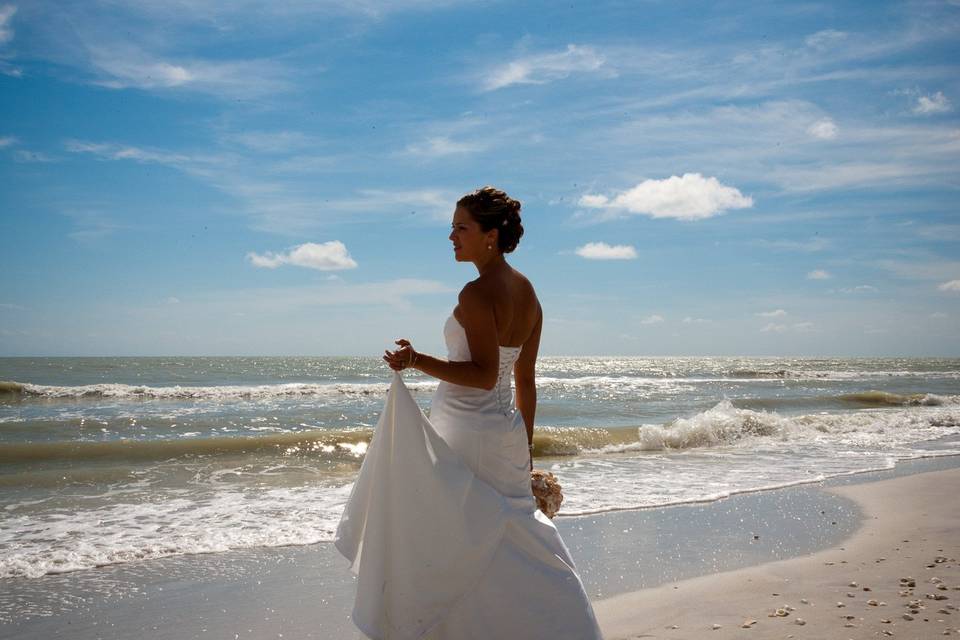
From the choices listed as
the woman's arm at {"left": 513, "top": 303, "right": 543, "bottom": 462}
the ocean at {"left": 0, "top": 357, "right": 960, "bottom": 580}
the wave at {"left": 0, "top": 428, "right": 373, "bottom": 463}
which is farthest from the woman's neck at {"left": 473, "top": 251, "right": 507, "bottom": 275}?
the wave at {"left": 0, "top": 428, "right": 373, "bottom": 463}

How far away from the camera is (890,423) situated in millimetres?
18125

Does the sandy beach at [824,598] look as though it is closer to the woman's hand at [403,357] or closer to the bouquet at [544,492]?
the bouquet at [544,492]

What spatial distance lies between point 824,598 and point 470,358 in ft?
11.4

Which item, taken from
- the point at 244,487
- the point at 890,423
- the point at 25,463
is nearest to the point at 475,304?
the point at 244,487

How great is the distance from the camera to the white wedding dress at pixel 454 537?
283cm

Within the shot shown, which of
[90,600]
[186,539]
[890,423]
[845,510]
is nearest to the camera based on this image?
[90,600]

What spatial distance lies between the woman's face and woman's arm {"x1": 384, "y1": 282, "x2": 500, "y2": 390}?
202mm

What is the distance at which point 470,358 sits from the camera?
300cm

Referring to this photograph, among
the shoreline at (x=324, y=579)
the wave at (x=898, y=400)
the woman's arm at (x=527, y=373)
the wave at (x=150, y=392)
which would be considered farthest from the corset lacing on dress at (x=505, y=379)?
the wave at (x=898, y=400)

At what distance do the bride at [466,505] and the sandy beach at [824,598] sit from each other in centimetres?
179

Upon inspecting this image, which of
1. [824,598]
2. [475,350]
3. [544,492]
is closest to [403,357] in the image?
[475,350]

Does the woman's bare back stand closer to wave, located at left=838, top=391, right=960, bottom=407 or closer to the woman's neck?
the woman's neck

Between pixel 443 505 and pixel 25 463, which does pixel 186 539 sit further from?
pixel 25 463

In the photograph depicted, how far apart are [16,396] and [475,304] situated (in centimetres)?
2761
